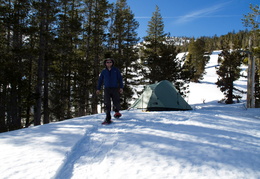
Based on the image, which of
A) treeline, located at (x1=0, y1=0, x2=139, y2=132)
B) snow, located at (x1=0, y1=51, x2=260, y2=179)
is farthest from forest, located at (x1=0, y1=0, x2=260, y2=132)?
snow, located at (x1=0, y1=51, x2=260, y2=179)

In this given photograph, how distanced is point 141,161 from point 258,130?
3.21 meters

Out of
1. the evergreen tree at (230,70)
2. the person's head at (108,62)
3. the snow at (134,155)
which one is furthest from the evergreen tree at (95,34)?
the evergreen tree at (230,70)

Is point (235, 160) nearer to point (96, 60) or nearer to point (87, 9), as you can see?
point (96, 60)

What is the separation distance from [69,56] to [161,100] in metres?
10.1

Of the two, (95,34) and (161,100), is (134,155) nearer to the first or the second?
(161,100)

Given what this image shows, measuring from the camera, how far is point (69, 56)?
14453 millimetres

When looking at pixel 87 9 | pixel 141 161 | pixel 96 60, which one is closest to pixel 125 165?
pixel 141 161

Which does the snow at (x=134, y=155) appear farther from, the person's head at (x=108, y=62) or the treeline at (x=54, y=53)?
the treeline at (x=54, y=53)

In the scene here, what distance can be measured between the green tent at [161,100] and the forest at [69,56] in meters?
3.16

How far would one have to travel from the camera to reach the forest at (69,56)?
35.2 feet

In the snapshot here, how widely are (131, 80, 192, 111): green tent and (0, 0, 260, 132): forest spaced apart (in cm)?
316

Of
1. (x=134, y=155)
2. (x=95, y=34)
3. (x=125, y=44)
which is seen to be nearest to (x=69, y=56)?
(x=95, y=34)

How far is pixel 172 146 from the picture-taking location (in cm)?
266

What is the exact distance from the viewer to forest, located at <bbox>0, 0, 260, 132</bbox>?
10.7 meters
